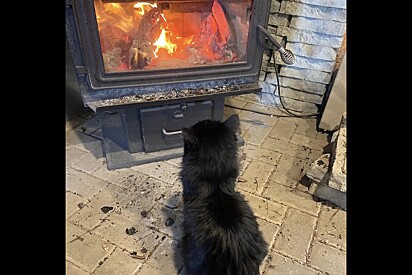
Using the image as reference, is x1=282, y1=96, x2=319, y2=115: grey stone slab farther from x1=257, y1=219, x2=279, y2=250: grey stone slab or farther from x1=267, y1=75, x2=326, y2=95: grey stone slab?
x1=257, y1=219, x2=279, y2=250: grey stone slab

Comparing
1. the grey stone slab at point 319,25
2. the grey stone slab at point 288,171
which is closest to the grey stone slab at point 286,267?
the grey stone slab at point 288,171

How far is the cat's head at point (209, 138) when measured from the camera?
0.89 meters

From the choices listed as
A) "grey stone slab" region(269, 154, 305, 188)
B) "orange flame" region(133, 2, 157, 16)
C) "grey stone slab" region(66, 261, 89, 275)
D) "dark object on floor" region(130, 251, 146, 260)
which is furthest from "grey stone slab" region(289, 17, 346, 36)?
"grey stone slab" region(66, 261, 89, 275)

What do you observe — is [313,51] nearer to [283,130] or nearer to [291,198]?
[283,130]

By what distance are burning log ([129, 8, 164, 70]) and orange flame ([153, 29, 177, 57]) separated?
0.03 m

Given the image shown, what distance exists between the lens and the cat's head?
2.93ft

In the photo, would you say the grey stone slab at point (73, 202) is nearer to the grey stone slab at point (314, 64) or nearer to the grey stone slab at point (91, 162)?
the grey stone slab at point (91, 162)

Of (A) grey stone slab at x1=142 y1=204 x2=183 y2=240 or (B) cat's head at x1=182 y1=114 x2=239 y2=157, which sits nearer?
(B) cat's head at x1=182 y1=114 x2=239 y2=157

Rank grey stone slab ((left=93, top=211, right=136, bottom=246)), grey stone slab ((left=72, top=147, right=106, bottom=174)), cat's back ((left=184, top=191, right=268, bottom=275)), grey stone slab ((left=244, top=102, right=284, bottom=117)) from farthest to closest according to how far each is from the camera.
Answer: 1. grey stone slab ((left=244, top=102, right=284, bottom=117))
2. grey stone slab ((left=72, top=147, right=106, bottom=174))
3. grey stone slab ((left=93, top=211, right=136, bottom=246))
4. cat's back ((left=184, top=191, right=268, bottom=275))

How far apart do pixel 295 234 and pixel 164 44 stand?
1.00 m

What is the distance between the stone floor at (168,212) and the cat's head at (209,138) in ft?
1.47
